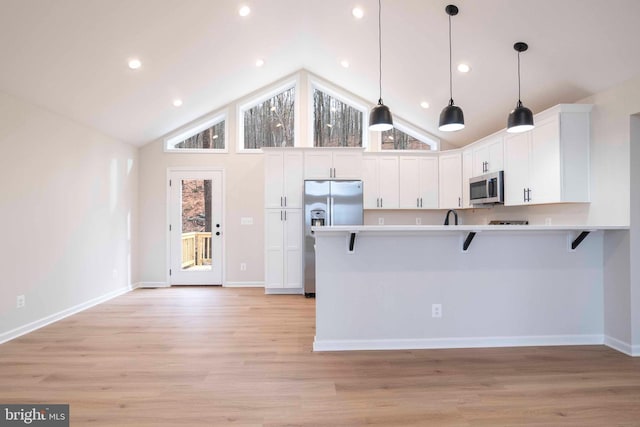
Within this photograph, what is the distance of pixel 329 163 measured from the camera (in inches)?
228

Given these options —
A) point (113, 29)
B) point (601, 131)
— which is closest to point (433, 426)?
point (601, 131)

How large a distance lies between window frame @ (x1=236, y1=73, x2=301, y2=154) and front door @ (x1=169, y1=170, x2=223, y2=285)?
72 centimetres

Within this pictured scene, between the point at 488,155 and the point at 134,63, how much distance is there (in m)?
4.48

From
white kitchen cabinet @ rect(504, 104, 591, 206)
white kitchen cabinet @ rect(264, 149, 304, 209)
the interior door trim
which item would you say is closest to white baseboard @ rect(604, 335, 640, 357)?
white kitchen cabinet @ rect(504, 104, 591, 206)

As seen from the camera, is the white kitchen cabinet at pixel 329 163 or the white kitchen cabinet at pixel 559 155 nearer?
the white kitchen cabinet at pixel 559 155

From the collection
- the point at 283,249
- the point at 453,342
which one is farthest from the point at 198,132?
the point at 453,342

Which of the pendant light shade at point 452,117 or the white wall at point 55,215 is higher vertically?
the pendant light shade at point 452,117

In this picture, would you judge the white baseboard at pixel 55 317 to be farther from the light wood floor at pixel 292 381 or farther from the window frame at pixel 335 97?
the window frame at pixel 335 97

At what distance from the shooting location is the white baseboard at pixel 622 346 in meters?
3.04

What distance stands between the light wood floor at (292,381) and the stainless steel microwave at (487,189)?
2014mm

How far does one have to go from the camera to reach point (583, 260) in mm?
3309

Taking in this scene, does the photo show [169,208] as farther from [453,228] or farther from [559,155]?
[559,155]

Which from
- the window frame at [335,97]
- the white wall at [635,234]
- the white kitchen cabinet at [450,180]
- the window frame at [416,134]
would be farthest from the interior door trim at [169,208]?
the white wall at [635,234]

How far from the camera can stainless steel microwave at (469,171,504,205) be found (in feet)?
15.0
